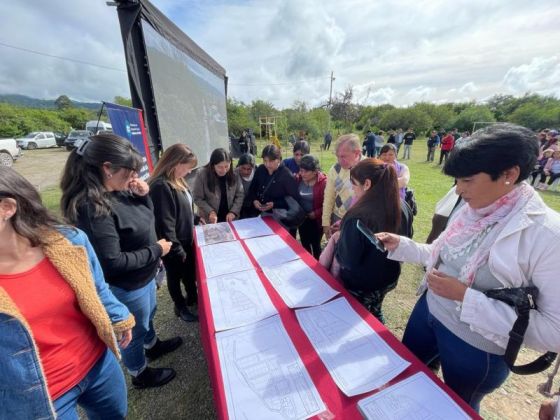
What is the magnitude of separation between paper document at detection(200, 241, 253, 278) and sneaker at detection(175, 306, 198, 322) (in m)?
0.88

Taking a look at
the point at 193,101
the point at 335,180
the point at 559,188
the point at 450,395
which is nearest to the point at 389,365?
the point at 450,395

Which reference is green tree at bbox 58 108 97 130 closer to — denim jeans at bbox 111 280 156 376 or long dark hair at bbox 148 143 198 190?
long dark hair at bbox 148 143 198 190

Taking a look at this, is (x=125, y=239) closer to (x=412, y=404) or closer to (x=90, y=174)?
(x=90, y=174)

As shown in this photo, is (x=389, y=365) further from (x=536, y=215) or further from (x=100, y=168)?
(x=100, y=168)

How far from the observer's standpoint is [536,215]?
848 mm

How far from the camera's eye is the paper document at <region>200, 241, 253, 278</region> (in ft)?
5.33

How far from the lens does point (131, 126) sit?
2.88m

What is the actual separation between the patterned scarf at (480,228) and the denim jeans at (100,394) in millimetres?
1581

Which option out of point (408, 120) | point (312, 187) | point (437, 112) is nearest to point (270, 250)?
point (312, 187)

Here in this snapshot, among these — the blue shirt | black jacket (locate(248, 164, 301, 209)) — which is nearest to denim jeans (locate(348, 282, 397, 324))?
black jacket (locate(248, 164, 301, 209))

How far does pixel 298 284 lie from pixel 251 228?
1.01 m

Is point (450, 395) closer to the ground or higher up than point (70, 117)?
closer to the ground

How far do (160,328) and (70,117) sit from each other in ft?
157

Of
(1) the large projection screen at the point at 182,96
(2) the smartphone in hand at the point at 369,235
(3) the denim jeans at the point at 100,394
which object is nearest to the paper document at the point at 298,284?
(2) the smartphone in hand at the point at 369,235
